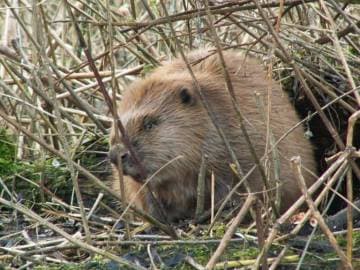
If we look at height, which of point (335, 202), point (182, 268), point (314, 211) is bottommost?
point (335, 202)

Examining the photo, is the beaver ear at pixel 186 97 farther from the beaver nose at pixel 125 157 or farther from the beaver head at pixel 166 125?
the beaver nose at pixel 125 157

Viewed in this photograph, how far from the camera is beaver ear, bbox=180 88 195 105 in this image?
14.4ft

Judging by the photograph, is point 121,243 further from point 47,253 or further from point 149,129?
point 149,129

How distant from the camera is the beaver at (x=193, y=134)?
425 cm

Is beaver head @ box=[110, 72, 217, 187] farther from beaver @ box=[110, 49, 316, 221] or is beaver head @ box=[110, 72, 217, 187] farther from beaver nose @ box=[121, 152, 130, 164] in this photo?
beaver nose @ box=[121, 152, 130, 164]

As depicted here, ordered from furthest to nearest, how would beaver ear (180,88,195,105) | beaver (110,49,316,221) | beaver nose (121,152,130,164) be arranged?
beaver ear (180,88,195,105)
beaver (110,49,316,221)
beaver nose (121,152,130,164)

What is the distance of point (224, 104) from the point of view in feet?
14.4

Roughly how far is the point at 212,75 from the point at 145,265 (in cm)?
157

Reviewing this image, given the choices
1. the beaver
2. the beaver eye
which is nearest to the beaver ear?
the beaver

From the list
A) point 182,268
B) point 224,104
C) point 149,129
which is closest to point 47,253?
point 182,268

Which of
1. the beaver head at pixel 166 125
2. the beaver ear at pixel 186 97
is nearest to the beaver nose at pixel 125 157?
the beaver head at pixel 166 125

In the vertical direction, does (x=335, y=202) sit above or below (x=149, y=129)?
below

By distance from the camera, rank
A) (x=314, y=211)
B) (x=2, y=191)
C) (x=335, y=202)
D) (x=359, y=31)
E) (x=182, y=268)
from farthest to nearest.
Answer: (x=335, y=202) < (x=2, y=191) < (x=359, y=31) < (x=182, y=268) < (x=314, y=211)

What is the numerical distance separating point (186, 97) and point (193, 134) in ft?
0.66
